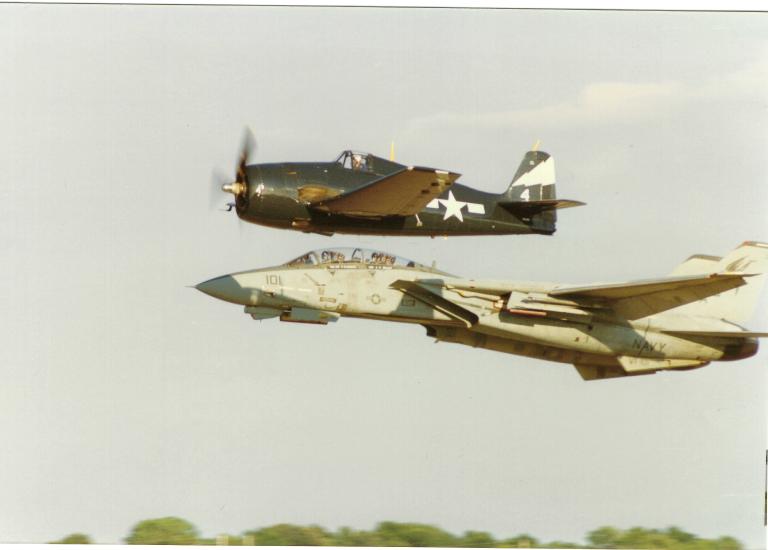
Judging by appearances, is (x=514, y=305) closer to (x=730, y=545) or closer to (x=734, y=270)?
(x=734, y=270)

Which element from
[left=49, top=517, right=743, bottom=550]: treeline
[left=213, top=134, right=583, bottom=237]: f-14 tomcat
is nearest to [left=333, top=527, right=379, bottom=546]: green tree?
[left=49, top=517, right=743, bottom=550]: treeline

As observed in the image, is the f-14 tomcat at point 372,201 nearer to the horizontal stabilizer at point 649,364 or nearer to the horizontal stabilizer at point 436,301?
the horizontal stabilizer at point 436,301

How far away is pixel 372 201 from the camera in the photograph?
2833cm

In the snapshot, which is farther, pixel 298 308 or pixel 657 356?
pixel 657 356

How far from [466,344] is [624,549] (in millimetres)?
5213

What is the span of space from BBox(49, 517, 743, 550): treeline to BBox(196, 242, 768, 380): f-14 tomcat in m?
3.63

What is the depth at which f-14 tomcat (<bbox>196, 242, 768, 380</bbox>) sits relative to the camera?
2827cm

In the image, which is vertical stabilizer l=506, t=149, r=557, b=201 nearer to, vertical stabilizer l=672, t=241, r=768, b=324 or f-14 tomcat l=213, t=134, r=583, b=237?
f-14 tomcat l=213, t=134, r=583, b=237

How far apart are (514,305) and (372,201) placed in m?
3.46

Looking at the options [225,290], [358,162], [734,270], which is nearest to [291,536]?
[225,290]

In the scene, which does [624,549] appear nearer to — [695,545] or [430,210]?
[695,545]

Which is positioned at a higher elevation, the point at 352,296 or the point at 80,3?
the point at 80,3

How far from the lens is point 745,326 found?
31.5 meters

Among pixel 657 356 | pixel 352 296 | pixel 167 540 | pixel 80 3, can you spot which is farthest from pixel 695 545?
pixel 80 3
